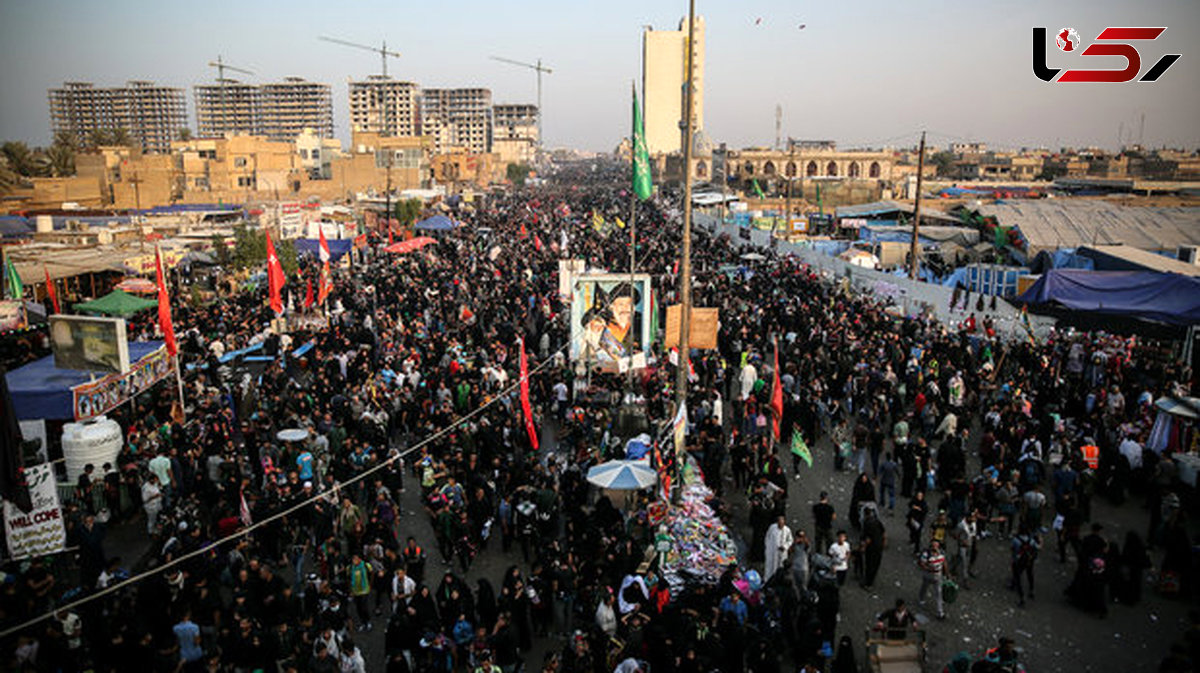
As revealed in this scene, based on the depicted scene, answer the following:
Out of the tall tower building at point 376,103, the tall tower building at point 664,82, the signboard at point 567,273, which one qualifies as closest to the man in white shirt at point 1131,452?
the signboard at point 567,273

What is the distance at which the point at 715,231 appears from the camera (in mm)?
45156

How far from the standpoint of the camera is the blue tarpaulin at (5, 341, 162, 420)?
1180cm

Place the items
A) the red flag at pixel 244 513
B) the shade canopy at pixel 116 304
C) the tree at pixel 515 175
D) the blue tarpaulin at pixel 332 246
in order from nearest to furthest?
the red flag at pixel 244 513 < the shade canopy at pixel 116 304 < the blue tarpaulin at pixel 332 246 < the tree at pixel 515 175

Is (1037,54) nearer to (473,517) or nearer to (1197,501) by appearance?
(1197,501)

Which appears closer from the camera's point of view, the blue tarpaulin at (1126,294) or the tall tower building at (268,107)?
the blue tarpaulin at (1126,294)

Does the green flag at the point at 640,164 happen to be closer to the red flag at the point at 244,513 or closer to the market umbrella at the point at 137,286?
the red flag at the point at 244,513

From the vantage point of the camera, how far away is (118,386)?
42.1 feet

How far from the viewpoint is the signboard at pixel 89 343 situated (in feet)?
40.1

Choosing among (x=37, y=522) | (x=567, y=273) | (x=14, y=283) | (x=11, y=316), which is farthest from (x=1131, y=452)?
(x=14, y=283)

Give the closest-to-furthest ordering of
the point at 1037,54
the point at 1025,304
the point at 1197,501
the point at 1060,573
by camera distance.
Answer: the point at 1060,573 → the point at 1197,501 → the point at 1037,54 → the point at 1025,304

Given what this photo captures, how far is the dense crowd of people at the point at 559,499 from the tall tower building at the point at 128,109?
19262 centimetres

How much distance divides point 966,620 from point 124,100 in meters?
214

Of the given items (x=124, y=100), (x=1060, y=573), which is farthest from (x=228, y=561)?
(x=124, y=100)

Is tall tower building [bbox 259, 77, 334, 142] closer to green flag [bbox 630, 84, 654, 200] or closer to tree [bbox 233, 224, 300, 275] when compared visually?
tree [bbox 233, 224, 300, 275]
